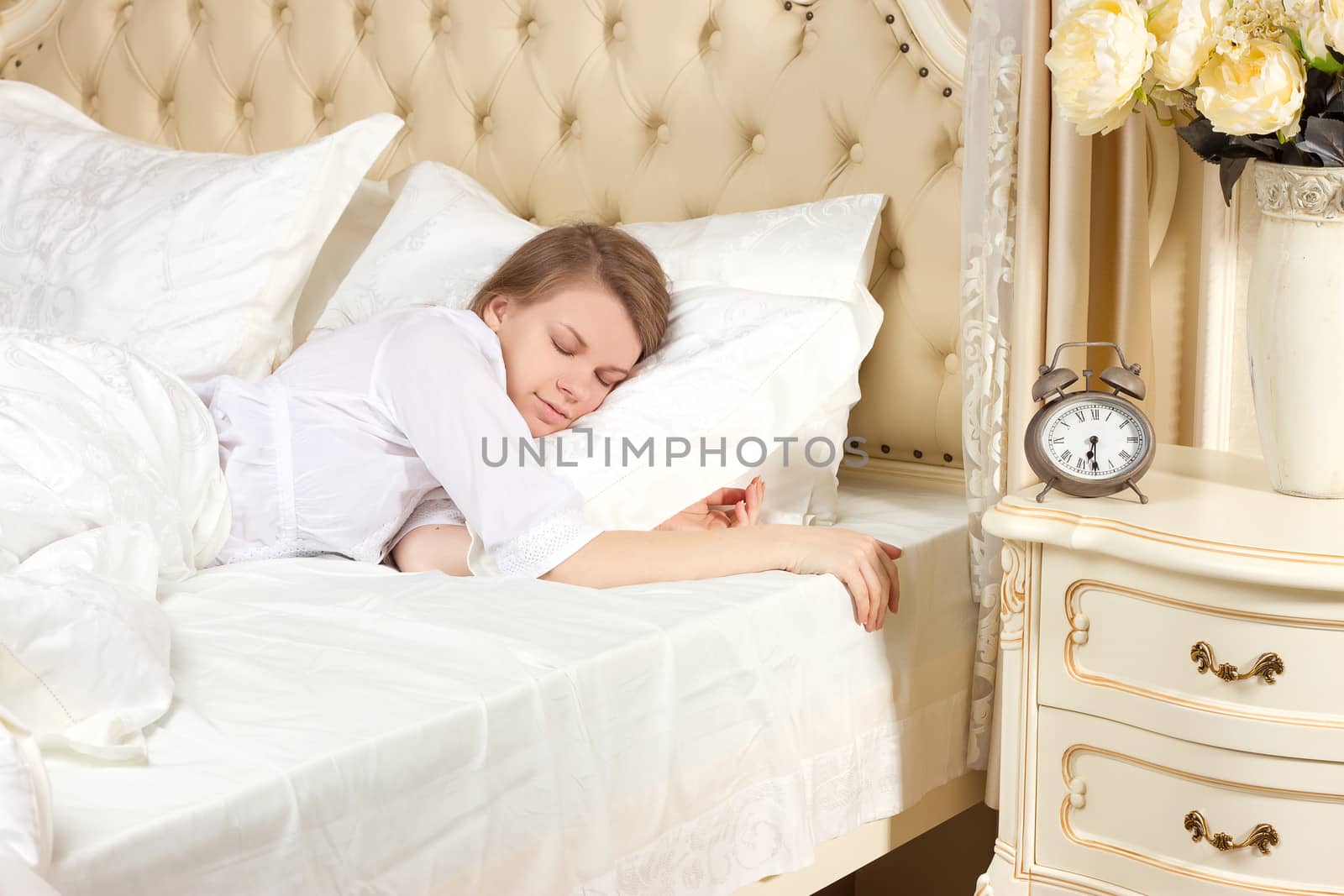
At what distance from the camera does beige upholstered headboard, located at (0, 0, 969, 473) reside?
1732 mm

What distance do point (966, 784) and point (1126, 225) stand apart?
717 millimetres

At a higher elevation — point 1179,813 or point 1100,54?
point 1100,54

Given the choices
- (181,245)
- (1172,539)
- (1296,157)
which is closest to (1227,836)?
(1172,539)

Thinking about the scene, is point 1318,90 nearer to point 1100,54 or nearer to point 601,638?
point 1100,54

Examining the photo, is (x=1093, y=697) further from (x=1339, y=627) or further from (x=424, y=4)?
(x=424, y=4)

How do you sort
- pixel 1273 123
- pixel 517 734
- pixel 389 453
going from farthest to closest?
1. pixel 389 453
2. pixel 1273 123
3. pixel 517 734

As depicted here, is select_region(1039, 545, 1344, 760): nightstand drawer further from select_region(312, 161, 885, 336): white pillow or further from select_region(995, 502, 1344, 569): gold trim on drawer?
select_region(312, 161, 885, 336): white pillow

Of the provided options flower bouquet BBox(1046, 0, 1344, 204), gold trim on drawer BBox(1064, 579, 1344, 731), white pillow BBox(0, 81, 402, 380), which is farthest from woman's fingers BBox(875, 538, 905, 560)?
white pillow BBox(0, 81, 402, 380)

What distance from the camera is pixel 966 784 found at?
5.25 ft

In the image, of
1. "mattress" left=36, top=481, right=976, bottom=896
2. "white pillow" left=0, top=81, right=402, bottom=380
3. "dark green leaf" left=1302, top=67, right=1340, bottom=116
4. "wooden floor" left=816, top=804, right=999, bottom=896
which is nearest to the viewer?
"mattress" left=36, top=481, right=976, bottom=896

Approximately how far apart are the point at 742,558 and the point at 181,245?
1.02 m

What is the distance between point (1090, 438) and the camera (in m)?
1.26

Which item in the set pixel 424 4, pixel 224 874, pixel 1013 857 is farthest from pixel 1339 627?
pixel 424 4

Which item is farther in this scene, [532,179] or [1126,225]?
[532,179]
